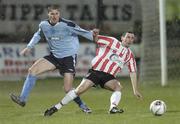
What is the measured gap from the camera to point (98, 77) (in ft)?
44.5

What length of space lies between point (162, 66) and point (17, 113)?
1021 centimetres

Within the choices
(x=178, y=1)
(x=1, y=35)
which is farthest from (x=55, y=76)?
(x=178, y=1)

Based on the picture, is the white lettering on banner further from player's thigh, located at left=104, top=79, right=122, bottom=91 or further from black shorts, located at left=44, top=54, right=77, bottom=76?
player's thigh, located at left=104, top=79, right=122, bottom=91

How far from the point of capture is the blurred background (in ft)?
82.7

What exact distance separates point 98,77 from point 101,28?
15029 millimetres

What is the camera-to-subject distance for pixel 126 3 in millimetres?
34125

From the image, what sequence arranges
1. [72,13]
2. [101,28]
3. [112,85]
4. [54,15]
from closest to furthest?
[54,15], [112,85], [101,28], [72,13]

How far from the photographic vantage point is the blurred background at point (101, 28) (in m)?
25.2

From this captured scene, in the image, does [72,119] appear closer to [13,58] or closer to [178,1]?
[13,58]

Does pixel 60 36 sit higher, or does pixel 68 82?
pixel 60 36

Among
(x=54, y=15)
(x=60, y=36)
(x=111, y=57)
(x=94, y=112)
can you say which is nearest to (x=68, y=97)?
(x=94, y=112)

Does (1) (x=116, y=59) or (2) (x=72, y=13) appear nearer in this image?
(1) (x=116, y=59)

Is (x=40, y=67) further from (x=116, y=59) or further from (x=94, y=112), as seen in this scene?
(x=116, y=59)

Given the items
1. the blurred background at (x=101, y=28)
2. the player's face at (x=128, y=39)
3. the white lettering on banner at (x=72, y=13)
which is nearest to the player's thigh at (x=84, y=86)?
the player's face at (x=128, y=39)
